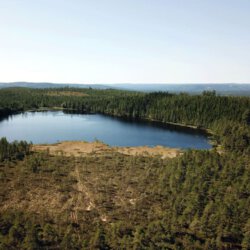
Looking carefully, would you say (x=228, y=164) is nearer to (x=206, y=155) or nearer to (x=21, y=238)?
(x=206, y=155)

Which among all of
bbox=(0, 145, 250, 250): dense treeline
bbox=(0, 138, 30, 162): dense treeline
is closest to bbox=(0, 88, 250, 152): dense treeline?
bbox=(0, 145, 250, 250): dense treeline

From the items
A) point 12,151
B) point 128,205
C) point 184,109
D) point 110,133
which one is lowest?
point 128,205

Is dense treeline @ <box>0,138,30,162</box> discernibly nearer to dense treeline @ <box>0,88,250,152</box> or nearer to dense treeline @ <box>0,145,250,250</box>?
dense treeline @ <box>0,145,250,250</box>

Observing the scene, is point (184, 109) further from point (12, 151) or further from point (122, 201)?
point (122, 201)

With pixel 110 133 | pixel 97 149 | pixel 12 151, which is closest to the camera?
pixel 12 151

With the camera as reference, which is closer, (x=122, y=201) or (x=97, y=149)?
(x=122, y=201)

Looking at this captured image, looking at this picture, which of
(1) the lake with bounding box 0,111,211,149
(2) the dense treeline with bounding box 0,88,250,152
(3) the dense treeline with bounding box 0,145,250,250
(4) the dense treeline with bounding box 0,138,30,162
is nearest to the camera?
(3) the dense treeline with bounding box 0,145,250,250

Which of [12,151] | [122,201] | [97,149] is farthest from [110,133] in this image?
[122,201]
